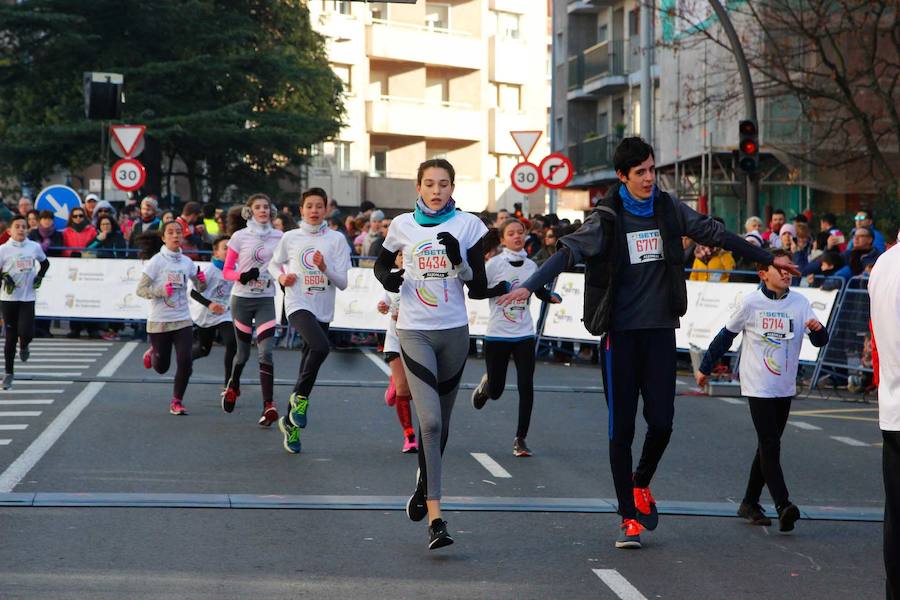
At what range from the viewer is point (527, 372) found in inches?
502

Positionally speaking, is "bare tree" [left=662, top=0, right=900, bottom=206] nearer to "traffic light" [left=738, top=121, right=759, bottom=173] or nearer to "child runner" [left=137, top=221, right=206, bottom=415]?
"traffic light" [left=738, top=121, right=759, bottom=173]

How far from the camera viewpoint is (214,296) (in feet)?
53.2

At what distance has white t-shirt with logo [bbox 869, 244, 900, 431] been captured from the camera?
5750 millimetres

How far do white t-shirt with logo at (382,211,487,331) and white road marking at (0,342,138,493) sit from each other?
296 centimetres

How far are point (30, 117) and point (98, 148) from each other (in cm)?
342

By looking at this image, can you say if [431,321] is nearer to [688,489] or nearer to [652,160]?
[652,160]

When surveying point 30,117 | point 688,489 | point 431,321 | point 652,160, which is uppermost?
point 30,117

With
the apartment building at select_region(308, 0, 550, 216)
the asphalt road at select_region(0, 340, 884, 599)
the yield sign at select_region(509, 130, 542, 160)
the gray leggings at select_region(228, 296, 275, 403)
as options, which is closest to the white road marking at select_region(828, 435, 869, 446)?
the asphalt road at select_region(0, 340, 884, 599)

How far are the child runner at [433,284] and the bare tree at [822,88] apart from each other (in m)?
17.9

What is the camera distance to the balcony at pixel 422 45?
6738 cm

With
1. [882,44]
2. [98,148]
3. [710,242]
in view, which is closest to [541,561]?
[710,242]

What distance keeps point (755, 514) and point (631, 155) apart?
2.28 m

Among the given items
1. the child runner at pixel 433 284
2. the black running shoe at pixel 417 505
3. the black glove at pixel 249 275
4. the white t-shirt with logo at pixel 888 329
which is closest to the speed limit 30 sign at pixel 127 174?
the black glove at pixel 249 275

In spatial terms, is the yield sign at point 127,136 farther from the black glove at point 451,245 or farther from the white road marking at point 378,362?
the black glove at point 451,245
